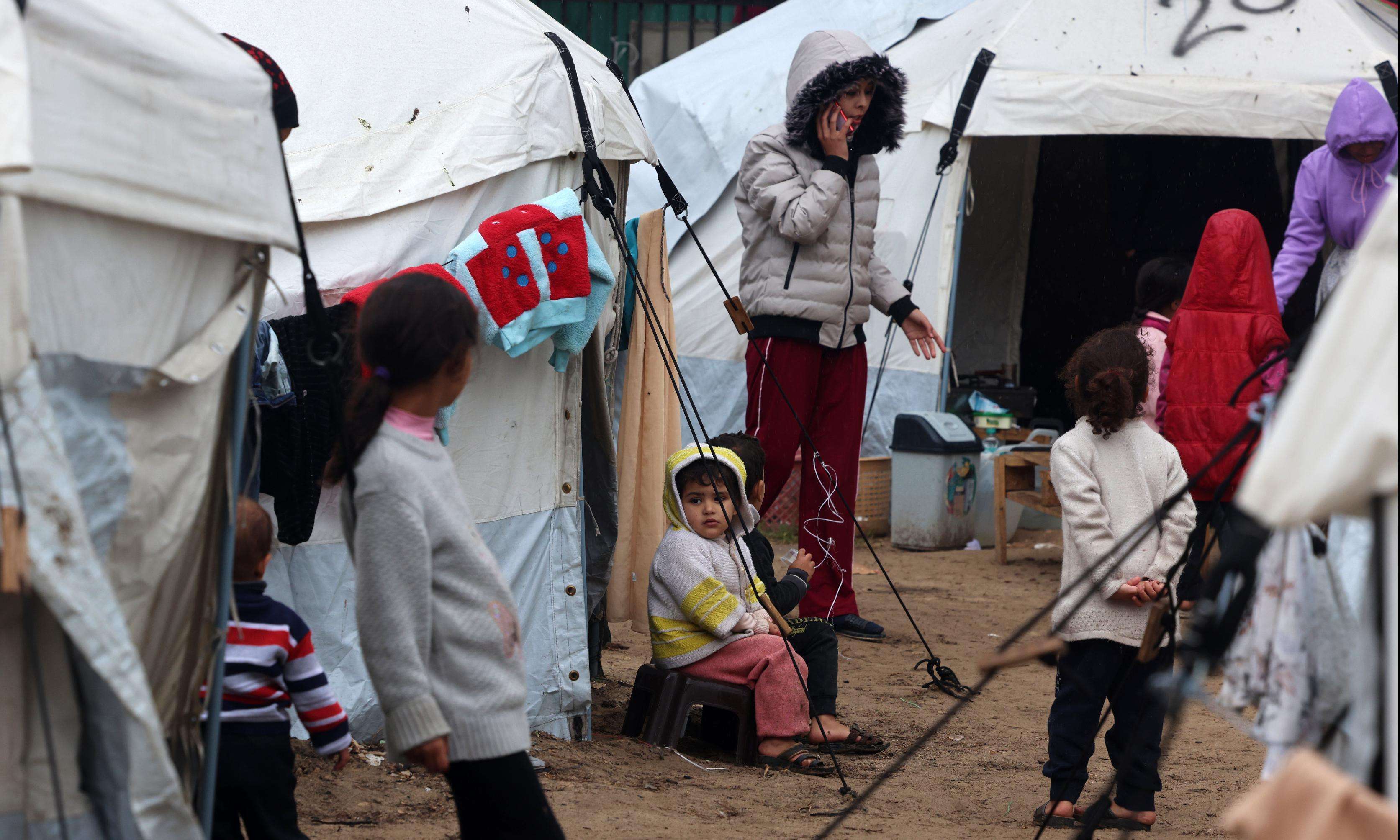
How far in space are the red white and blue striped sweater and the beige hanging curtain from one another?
76.0 inches

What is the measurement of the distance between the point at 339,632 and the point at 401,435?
1543 millimetres

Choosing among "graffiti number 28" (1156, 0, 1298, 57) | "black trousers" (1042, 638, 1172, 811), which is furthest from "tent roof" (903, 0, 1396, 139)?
"black trousers" (1042, 638, 1172, 811)

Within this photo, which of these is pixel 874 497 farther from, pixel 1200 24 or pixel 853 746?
pixel 853 746

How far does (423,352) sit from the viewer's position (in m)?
2.24

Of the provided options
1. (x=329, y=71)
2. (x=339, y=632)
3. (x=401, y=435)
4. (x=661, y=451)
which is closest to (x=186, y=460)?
(x=401, y=435)

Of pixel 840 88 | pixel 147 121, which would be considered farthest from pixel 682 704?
pixel 147 121

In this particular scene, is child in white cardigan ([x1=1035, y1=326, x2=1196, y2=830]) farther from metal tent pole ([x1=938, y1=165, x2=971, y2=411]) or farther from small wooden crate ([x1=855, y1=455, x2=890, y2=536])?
small wooden crate ([x1=855, y1=455, x2=890, y2=536])

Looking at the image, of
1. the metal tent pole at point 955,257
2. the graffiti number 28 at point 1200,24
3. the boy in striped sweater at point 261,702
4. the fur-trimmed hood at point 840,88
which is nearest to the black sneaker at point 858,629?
the fur-trimmed hood at point 840,88

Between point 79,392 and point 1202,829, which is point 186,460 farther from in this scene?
point 1202,829

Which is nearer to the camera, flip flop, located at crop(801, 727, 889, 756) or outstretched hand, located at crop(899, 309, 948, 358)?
flip flop, located at crop(801, 727, 889, 756)

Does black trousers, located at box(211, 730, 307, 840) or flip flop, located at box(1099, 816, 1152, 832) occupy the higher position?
black trousers, located at box(211, 730, 307, 840)

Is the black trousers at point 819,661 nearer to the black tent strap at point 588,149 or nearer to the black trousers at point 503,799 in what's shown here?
the black tent strap at point 588,149

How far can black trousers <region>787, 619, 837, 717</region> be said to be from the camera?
13.7 feet

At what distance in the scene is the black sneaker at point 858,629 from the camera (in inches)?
215
